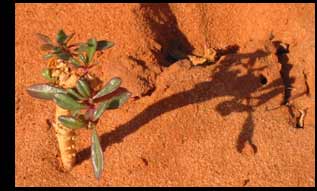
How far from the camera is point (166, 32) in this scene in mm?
2152

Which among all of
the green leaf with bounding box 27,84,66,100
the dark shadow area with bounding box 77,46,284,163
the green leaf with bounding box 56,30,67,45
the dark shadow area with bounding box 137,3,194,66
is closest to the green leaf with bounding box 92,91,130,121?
the green leaf with bounding box 27,84,66,100

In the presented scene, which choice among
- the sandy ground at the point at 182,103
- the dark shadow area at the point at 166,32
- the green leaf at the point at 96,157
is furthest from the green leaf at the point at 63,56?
the dark shadow area at the point at 166,32

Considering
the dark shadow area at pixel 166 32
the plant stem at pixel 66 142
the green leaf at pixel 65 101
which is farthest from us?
the dark shadow area at pixel 166 32

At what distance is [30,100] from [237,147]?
32.6 inches

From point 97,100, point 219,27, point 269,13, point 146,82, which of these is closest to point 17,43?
point 146,82

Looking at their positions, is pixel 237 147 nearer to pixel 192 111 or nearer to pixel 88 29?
pixel 192 111

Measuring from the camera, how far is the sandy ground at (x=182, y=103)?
1631 mm

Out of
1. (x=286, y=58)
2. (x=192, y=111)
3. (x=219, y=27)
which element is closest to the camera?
(x=192, y=111)

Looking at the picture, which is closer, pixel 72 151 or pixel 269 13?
pixel 72 151

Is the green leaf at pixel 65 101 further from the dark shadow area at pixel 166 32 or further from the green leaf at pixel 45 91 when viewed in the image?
the dark shadow area at pixel 166 32

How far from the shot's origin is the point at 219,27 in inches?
87.3

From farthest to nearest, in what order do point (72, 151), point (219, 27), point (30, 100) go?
point (219, 27) < point (30, 100) < point (72, 151)

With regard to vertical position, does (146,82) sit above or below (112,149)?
above

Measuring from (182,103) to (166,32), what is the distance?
518 mm
